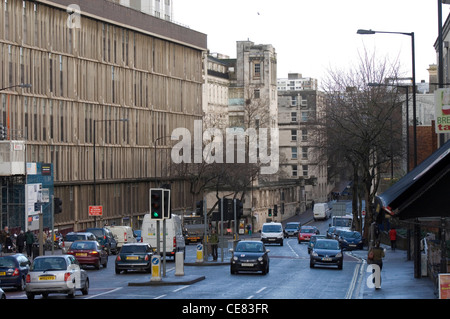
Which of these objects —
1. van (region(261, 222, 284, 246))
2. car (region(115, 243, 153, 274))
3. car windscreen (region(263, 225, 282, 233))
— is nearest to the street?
car (region(115, 243, 153, 274))

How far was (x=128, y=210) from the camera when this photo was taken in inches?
3922

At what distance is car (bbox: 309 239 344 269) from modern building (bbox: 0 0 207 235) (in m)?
31.6

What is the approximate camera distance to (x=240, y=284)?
32719 mm

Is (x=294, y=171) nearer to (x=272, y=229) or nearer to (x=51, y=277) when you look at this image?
(x=272, y=229)

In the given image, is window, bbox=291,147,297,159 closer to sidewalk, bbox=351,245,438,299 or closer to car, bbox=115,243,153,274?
sidewalk, bbox=351,245,438,299

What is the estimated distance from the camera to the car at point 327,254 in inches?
1702

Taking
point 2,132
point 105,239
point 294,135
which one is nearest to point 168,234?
point 105,239

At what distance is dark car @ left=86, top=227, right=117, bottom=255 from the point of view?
58906 millimetres

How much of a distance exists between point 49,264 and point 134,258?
12.0 meters

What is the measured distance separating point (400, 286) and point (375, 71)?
34873 millimetres

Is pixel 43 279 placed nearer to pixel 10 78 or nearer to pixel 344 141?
pixel 344 141

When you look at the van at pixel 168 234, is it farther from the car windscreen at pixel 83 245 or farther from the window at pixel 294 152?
the window at pixel 294 152

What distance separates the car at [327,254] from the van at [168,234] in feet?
29.0

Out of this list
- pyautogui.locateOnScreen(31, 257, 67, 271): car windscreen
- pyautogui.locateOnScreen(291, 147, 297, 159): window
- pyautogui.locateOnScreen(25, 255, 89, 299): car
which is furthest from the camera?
pyautogui.locateOnScreen(291, 147, 297, 159): window
